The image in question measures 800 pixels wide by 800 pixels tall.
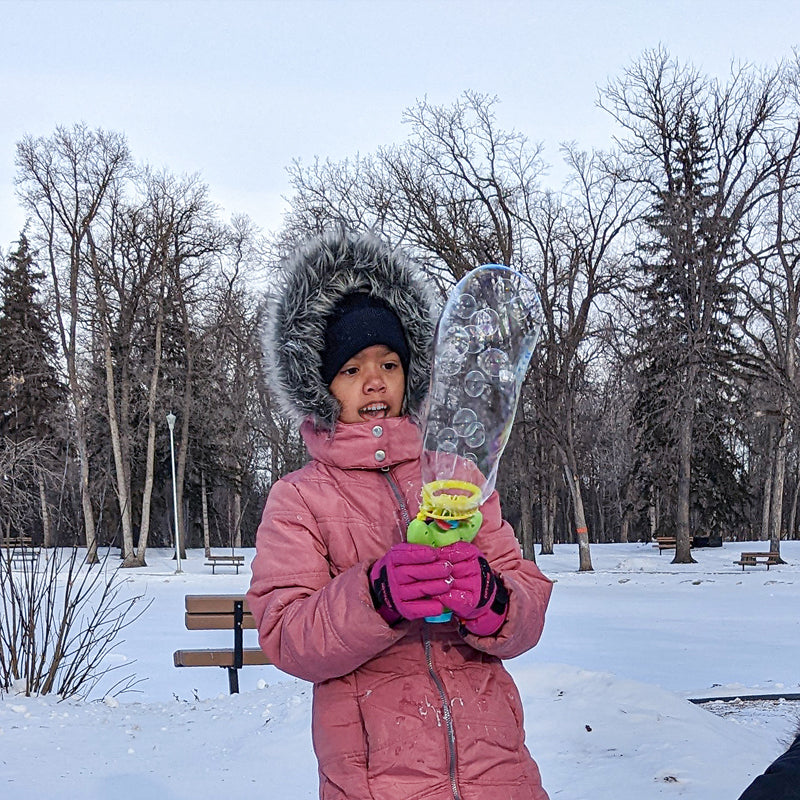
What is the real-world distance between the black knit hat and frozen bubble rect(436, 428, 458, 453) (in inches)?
14.2

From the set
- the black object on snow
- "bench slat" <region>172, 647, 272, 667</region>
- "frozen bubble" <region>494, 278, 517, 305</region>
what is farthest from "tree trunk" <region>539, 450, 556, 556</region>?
the black object on snow

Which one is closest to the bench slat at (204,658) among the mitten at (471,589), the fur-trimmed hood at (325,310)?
the fur-trimmed hood at (325,310)

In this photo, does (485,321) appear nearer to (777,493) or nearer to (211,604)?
(211,604)

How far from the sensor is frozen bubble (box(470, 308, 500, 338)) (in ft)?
6.97

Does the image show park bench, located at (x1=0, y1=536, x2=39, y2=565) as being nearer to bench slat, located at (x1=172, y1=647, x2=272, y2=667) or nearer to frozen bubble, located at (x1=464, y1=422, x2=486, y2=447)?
bench slat, located at (x1=172, y1=647, x2=272, y2=667)

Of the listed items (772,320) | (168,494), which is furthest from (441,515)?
(168,494)

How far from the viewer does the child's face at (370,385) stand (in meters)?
2.21

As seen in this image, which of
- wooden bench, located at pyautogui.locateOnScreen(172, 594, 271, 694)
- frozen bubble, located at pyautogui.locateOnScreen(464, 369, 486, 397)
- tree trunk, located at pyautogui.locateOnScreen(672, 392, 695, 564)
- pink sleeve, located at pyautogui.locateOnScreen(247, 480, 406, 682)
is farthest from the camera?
tree trunk, located at pyautogui.locateOnScreen(672, 392, 695, 564)

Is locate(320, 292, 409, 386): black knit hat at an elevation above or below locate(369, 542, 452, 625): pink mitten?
above

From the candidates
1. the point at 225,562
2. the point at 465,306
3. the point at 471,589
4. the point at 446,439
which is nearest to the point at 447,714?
the point at 471,589

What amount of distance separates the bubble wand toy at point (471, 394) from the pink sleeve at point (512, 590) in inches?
6.0

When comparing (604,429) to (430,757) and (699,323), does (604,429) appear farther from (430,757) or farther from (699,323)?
(430,757)

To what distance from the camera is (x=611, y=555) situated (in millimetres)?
28031

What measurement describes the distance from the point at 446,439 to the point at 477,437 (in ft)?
0.25
